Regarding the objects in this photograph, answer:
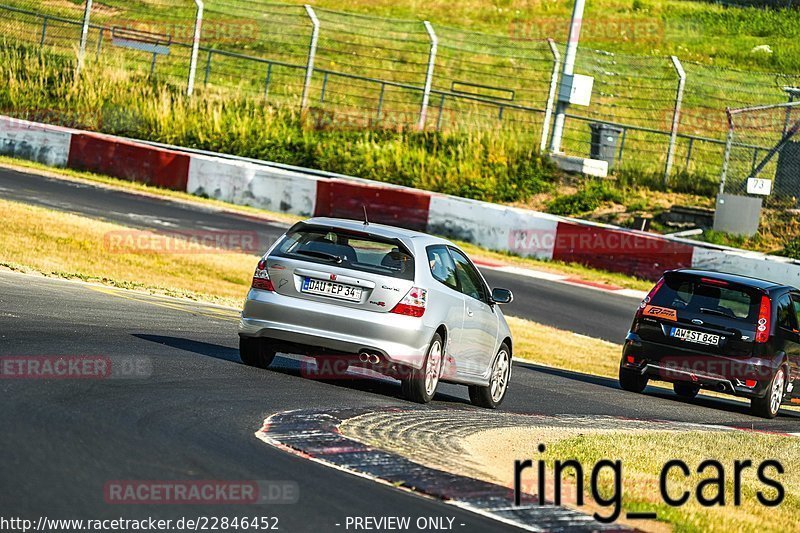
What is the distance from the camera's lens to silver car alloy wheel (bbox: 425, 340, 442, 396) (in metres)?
11.0

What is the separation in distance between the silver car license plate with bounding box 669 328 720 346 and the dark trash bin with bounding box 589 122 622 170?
15360mm

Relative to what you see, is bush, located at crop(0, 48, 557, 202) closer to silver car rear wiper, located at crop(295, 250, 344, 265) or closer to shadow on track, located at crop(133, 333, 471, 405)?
shadow on track, located at crop(133, 333, 471, 405)

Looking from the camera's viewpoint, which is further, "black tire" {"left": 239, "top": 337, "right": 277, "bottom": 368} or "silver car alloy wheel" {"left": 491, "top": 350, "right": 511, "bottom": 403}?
"silver car alloy wheel" {"left": 491, "top": 350, "right": 511, "bottom": 403}

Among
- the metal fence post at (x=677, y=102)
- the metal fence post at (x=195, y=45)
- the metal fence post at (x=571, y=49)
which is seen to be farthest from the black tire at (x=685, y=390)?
the metal fence post at (x=195, y=45)

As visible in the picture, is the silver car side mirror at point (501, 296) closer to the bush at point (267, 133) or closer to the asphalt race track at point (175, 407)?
the asphalt race track at point (175, 407)

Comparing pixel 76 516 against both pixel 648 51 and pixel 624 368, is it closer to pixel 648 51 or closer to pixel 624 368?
pixel 624 368

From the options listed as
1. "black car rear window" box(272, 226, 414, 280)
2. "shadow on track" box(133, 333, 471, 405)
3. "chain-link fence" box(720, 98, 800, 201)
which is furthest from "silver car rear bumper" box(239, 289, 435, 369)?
"chain-link fence" box(720, 98, 800, 201)

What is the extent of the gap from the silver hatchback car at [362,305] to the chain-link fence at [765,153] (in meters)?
16.6

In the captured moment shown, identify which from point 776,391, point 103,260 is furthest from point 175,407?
point 103,260

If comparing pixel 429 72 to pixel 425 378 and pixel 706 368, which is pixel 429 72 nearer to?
pixel 706 368

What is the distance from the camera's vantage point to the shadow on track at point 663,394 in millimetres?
16047

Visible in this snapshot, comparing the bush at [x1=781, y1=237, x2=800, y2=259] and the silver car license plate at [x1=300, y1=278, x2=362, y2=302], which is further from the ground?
the bush at [x1=781, y1=237, x2=800, y2=259]

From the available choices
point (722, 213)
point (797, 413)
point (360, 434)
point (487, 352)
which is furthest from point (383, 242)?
point (722, 213)

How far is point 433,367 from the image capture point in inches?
442
